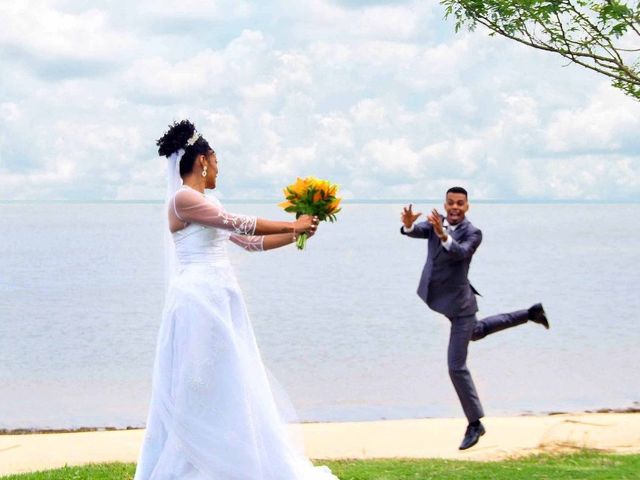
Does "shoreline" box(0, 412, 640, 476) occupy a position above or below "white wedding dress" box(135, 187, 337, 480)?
below

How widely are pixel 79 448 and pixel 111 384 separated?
9231 millimetres

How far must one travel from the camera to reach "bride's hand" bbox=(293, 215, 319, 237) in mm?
6332

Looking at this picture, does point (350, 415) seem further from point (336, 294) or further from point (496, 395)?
point (336, 294)

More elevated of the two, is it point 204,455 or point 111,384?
point 204,455

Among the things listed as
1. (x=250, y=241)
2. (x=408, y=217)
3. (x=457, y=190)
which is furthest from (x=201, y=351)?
(x=457, y=190)

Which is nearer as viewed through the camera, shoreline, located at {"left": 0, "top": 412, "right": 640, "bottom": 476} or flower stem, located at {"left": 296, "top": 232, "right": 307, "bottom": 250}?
flower stem, located at {"left": 296, "top": 232, "right": 307, "bottom": 250}

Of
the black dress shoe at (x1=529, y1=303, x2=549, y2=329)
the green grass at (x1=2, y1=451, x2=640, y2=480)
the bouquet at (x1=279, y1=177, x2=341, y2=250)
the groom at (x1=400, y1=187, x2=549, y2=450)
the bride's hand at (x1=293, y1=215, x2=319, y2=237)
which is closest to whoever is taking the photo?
the bride's hand at (x1=293, y1=215, x2=319, y2=237)

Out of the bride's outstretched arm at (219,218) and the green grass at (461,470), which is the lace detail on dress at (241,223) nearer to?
the bride's outstretched arm at (219,218)

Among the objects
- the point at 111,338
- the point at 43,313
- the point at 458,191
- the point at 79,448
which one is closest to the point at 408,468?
the point at 458,191

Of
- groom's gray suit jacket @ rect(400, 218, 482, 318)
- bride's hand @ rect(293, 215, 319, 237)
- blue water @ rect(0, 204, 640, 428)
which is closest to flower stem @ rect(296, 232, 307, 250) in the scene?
bride's hand @ rect(293, 215, 319, 237)

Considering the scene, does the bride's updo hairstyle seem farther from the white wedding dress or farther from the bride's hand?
the bride's hand

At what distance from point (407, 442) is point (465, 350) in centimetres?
210

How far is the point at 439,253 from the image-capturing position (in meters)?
8.98

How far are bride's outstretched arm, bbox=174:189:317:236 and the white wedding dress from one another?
0.7 inches
